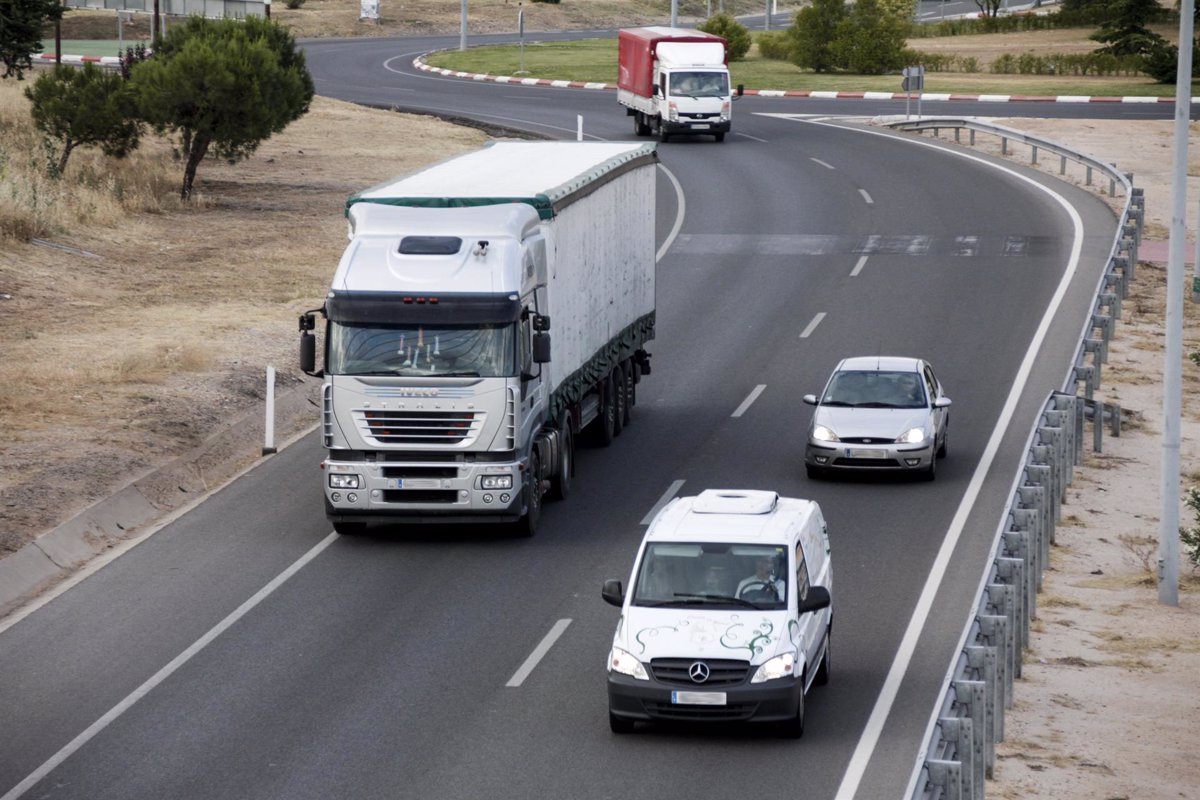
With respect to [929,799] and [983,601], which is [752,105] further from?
[929,799]

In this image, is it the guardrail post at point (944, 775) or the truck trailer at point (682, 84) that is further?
the truck trailer at point (682, 84)

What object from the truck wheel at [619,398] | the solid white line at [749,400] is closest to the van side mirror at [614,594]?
the truck wheel at [619,398]

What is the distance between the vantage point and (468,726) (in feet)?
50.7

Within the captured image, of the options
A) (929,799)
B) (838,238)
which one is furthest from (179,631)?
(838,238)

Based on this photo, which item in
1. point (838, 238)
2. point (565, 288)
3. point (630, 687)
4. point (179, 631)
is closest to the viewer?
point (630, 687)

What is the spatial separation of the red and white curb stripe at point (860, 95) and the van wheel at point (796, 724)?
1924 inches

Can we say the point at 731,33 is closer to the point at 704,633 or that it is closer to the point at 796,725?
the point at 704,633

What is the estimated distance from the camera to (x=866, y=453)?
77.4 feet

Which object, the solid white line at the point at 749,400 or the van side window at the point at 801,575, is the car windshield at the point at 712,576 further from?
the solid white line at the point at 749,400

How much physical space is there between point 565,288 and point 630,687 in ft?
29.6

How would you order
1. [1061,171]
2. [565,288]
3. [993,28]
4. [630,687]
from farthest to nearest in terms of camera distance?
[993,28] < [1061,171] < [565,288] < [630,687]

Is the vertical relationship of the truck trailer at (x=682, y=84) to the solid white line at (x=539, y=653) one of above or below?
above

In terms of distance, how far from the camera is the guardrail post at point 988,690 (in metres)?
13.8

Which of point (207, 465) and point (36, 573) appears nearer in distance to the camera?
point (36, 573)
